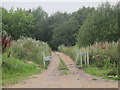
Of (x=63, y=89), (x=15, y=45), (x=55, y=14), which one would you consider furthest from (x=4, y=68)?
(x=55, y=14)

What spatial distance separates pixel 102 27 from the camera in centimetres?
2645

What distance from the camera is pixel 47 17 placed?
67562mm

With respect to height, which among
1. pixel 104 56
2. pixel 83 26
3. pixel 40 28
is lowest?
pixel 104 56

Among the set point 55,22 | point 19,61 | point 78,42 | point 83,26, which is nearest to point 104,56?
point 19,61

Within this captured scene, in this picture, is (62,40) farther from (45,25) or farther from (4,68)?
(4,68)

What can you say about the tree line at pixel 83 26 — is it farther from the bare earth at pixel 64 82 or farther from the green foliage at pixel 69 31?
the bare earth at pixel 64 82

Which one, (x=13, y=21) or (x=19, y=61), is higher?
(x=13, y=21)

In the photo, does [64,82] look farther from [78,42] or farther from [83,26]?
[78,42]

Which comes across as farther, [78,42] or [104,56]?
[78,42]

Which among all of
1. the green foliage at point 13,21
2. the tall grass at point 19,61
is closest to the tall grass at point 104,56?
the tall grass at point 19,61

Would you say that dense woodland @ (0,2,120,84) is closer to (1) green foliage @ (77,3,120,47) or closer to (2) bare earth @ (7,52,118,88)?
(1) green foliage @ (77,3,120,47)

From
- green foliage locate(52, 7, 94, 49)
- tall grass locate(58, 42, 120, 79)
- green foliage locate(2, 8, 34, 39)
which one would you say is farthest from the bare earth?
green foliage locate(52, 7, 94, 49)

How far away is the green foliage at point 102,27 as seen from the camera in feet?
84.8

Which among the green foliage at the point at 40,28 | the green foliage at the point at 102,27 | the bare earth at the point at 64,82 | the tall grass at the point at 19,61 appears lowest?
the bare earth at the point at 64,82
